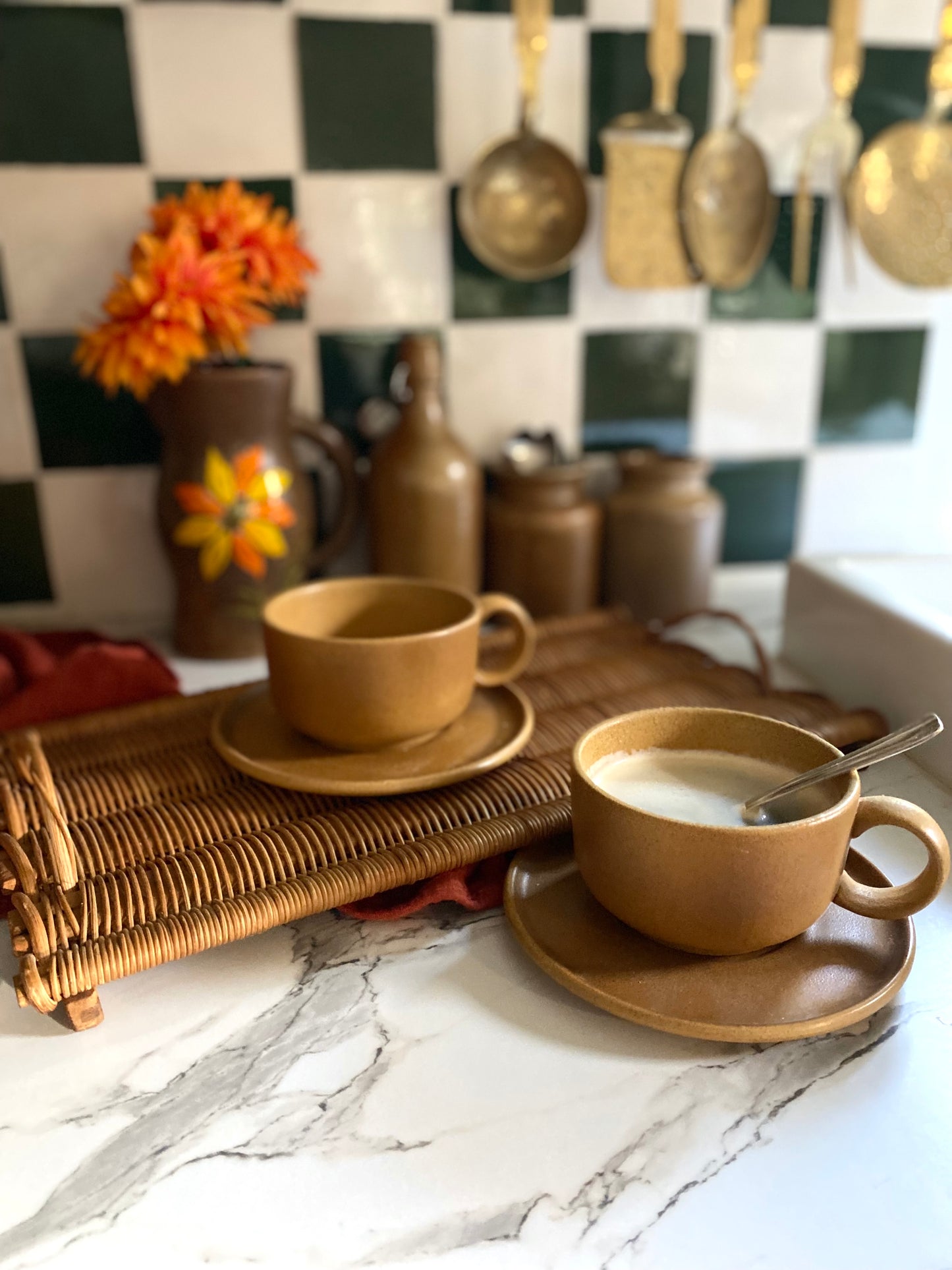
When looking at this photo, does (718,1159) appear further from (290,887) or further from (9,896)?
(9,896)

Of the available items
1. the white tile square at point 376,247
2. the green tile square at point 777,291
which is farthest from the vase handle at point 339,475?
the green tile square at point 777,291

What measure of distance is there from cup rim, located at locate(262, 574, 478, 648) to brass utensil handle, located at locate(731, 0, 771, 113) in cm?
68

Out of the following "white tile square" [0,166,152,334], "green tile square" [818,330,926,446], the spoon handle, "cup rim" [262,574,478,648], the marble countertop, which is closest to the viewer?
the marble countertop

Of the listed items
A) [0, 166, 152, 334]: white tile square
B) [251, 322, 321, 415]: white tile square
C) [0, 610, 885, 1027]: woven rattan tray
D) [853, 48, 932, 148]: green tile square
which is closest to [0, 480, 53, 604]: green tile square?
[0, 166, 152, 334]: white tile square

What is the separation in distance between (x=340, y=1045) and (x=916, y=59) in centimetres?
116

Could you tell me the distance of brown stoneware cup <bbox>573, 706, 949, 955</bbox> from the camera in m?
0.45

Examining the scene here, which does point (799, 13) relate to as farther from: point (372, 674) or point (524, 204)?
point (372, 674)

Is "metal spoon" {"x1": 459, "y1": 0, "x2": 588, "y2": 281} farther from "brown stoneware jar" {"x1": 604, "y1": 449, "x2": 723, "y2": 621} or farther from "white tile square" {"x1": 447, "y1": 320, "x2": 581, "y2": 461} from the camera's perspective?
"brown stoneware jar" {"x1": 604, "y1": 449, "x2": 723, "y2": 621}

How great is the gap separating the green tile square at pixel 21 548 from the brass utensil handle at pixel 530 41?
625 mm

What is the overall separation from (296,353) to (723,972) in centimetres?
79

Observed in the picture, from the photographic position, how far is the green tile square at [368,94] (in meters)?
0.99

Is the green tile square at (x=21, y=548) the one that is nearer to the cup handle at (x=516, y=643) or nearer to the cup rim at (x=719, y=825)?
the cup handle at (x=516, y=643)

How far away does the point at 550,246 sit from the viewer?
41.9 inches

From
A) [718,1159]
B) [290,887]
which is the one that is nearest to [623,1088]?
[718,1159]
